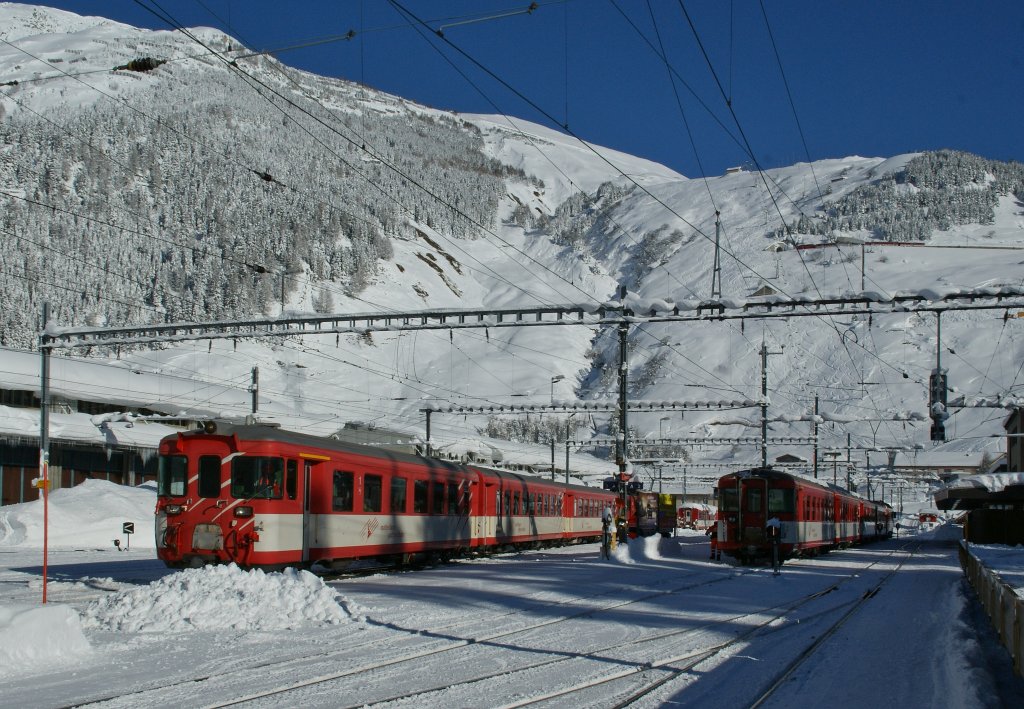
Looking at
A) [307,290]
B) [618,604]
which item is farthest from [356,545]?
[307,290]

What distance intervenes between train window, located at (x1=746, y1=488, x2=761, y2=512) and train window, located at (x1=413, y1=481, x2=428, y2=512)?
12.6 metres

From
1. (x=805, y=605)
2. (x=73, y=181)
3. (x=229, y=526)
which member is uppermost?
(x=73, y=181)

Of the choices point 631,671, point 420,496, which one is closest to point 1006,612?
point 631,671

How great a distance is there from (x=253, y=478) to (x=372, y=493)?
13.9 feet

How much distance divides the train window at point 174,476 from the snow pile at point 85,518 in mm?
19987

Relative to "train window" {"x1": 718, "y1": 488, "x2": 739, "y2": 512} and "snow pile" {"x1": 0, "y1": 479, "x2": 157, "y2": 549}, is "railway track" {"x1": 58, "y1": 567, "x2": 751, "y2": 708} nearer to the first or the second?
"train window" {"x1": 718, "y1": 488, "x2": 739, "y2": 512}

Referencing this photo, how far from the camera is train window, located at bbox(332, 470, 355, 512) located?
21.1 metres

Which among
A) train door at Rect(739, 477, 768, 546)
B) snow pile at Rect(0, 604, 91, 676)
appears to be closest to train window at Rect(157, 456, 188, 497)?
snow pile at Rect(0, 604, 91, 676)

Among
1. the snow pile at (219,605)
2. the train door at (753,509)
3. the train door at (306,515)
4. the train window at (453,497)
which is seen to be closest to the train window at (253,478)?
the train door at (306,515)

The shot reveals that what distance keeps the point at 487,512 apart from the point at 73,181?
160m

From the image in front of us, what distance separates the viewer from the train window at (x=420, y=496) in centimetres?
2552

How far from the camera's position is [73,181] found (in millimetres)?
170500

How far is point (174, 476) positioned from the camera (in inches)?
765

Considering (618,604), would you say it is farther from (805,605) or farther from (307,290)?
(307,290)
